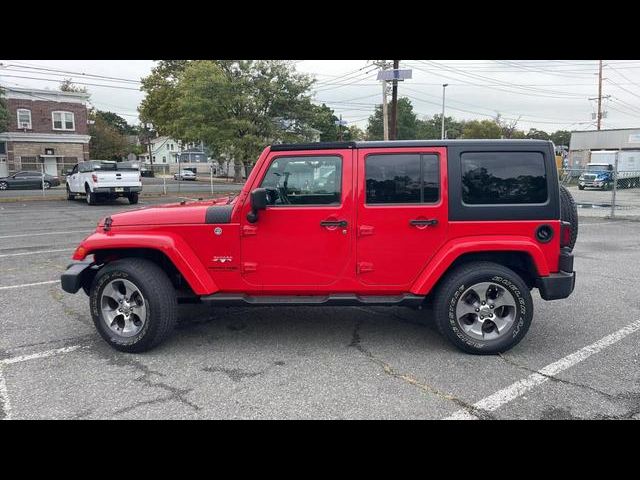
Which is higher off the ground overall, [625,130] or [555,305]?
[625,130]

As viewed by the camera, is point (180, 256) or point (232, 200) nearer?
point (180, 256)

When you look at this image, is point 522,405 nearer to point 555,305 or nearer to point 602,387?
point 602,387

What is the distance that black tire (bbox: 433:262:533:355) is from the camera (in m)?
4.01

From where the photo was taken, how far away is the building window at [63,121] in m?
38.8

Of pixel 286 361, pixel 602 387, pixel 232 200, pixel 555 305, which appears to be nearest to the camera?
pixel 602 387

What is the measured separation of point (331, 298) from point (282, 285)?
1.53 feet

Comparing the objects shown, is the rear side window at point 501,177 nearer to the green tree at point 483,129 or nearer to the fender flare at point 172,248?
the fender flare at point 172,248

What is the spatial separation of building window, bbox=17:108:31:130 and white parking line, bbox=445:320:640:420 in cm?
4367

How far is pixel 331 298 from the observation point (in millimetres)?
4180

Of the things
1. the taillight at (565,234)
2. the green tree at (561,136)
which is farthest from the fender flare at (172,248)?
the green tree at (561,136)

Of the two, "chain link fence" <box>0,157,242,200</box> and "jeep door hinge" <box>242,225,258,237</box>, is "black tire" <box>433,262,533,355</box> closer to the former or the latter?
"jeep door hinge" <box>242,225,258,237</box>

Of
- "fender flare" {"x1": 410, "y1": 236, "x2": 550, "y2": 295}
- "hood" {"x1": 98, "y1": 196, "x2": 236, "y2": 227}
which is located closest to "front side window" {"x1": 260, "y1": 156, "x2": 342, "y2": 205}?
"hood" {"x1": 98, "y1": 196, "x2": 236, "y2": 227}

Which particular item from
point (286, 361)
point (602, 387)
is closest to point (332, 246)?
point (286, 361)
